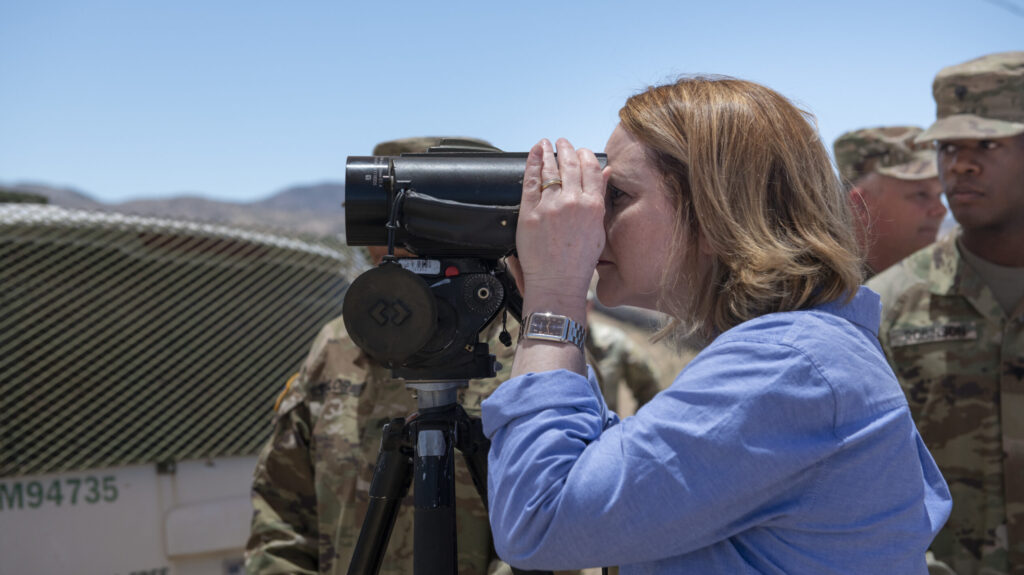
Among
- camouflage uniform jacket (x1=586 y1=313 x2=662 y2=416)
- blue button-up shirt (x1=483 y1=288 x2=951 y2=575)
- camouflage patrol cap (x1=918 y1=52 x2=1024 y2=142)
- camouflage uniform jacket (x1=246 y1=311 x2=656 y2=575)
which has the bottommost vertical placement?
camouflage uniform jacket (x1=586 y1=313 x2=662 y2=416)

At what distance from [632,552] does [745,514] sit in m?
0.15

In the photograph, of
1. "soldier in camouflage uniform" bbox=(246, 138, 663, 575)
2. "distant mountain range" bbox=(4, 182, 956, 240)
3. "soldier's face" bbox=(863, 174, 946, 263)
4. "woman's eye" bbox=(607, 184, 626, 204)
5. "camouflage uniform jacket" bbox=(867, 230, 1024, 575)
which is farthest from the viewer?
"distant mountain range" bbox=(4, 182, 956, 240)

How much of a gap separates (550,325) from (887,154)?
11.0ft

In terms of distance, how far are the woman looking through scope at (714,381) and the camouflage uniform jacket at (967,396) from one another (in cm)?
154

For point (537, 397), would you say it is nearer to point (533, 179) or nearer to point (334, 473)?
point (533, 179)

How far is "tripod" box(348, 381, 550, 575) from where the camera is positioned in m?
1.40

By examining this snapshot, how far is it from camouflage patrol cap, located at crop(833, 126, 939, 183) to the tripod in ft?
9.70

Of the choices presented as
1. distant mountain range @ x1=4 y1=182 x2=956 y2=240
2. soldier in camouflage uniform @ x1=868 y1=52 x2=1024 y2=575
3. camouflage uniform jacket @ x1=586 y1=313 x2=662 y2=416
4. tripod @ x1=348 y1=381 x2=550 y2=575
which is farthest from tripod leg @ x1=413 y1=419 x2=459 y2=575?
camouflage uniform jacket @ x1=586 y1=313 x2=662 y2=416

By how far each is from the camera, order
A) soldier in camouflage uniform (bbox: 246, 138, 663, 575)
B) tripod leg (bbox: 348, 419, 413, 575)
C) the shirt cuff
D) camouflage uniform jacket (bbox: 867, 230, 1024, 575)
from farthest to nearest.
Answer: camouflage uniform jacket (bbox: 867, 230, 1024, 575)
soldier in camouflage uniform (bbox: 246, 138, 663, 575)
tripod leg (bbox: 348, 419, 413, 575)
the shirt cuff

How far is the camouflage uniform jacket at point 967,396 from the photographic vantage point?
2.54 m

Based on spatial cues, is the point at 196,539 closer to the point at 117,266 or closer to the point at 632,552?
the point at 117,266

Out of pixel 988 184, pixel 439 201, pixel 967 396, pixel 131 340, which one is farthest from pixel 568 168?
pixel 131 340

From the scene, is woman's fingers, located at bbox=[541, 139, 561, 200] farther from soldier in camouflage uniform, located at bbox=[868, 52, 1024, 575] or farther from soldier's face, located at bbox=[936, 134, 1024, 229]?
soldier's face, located at bbox=[936, 134, 1024, 229]

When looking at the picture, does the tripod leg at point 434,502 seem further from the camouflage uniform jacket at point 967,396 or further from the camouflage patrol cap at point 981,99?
the camouflage patrol cap at point 981,99
